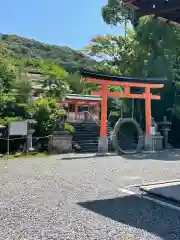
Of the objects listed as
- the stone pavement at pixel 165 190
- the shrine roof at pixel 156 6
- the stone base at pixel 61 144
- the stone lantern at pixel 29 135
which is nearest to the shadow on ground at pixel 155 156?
the stone base at pixel 61 144

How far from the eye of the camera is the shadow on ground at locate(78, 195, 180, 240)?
11.8 feet

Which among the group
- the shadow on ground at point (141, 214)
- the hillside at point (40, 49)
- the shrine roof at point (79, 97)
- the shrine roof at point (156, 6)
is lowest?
the shadow on ground at point (141, 214)

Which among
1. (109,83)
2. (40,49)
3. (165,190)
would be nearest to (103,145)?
(109,83)

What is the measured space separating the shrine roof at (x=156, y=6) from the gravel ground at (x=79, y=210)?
3.02m

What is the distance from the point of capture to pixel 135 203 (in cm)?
482

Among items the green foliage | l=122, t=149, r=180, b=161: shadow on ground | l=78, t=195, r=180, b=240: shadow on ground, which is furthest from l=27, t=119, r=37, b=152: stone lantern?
l=78, t=195, r=180, b=240: shadow on ground

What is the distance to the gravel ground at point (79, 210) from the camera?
343cm

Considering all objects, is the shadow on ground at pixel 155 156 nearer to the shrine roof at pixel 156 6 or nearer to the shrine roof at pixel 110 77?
the shrine roof at pixel 110 77

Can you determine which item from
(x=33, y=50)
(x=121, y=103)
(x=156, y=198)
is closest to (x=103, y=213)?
(x=156, y=198)

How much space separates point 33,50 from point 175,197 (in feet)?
165

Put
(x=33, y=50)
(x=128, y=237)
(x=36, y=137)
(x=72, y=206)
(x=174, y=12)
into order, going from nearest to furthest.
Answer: (x=128, y=237)
(x=72, y=206)
(x=174, y=12)
(x=36, y=137)
(x=33, y=50)

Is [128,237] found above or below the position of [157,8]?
below

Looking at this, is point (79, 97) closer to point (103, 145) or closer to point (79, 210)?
point (103, 145)

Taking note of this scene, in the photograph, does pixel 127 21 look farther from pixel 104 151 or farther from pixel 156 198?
pixel 156 198
